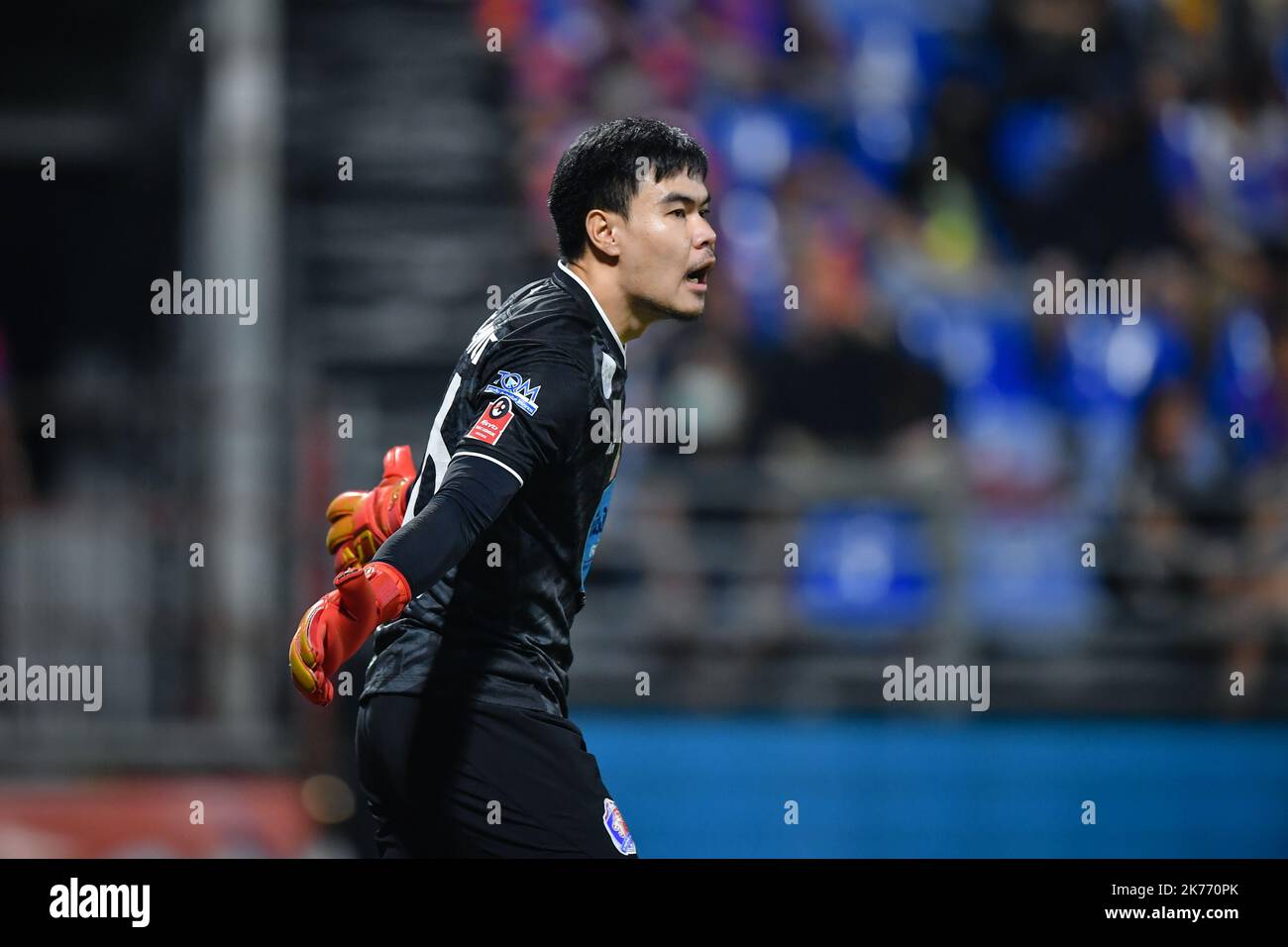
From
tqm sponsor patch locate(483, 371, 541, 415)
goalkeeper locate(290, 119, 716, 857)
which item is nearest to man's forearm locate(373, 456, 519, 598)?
goalkeeper locate(290, 119, 716, 857)

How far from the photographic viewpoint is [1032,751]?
8.77 m

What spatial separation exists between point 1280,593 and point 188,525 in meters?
5.15

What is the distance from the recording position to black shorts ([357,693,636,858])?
4.00 m

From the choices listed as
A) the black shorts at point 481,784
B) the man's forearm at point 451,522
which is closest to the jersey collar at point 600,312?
the man's forearm at point 451,522

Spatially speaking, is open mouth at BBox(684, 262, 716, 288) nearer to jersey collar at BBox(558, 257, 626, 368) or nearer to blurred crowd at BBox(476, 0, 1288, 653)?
jersey collar at BBox(558, 257, 626, 368)

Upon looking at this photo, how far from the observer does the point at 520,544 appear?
408 cm

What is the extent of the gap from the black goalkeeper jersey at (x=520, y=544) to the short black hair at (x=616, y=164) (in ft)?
0.69

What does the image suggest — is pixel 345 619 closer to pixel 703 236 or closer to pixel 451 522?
pixel 451 522

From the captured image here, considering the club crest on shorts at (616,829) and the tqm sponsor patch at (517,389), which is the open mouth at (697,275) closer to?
the tqm sponsor patch at (517,389)

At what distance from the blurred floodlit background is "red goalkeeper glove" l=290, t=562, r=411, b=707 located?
4.83m

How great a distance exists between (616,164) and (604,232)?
159 mm

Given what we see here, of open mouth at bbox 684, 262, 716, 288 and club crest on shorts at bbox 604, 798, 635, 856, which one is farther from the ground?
open mouth at bbox 684, 262, 716, 288

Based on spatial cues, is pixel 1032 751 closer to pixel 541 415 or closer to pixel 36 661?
pixel 36 661

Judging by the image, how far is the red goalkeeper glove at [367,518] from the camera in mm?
4316
